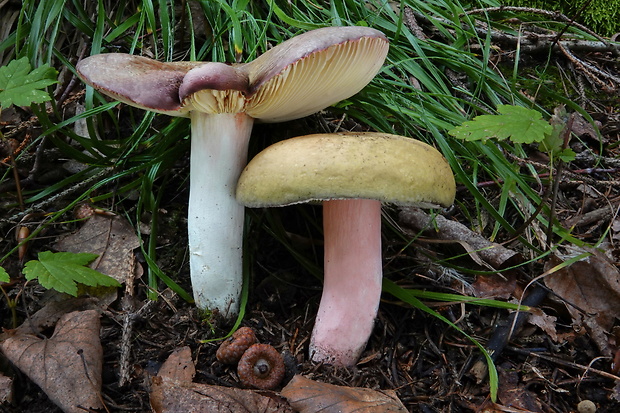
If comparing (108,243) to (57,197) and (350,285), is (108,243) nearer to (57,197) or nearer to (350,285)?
(57,197)

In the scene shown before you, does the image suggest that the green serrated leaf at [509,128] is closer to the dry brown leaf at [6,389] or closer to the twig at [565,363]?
the twig at [565,363]

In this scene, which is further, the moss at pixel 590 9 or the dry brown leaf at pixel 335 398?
the moss at pixel 590 9

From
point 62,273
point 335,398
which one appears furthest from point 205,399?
point 62,273

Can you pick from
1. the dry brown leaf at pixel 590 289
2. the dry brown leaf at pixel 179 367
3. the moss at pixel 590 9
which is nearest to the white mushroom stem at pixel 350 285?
the dry brown leaf at pixel 179 367

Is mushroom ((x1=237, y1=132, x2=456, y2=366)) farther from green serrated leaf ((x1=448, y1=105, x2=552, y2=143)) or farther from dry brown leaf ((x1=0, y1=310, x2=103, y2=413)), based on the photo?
dry brown leaf ((x1=0, y1=310, x2=103, y2=413))

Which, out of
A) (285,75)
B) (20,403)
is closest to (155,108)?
(285,75)

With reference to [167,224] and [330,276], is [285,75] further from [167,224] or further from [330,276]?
[167,224]

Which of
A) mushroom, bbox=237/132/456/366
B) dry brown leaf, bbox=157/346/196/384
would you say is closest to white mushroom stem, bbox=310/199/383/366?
mushroom, bbox=237/132/456/366
